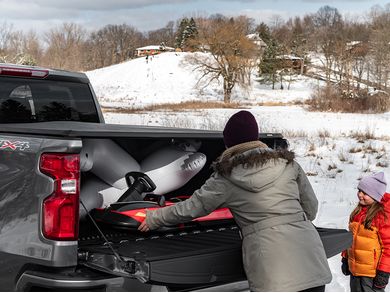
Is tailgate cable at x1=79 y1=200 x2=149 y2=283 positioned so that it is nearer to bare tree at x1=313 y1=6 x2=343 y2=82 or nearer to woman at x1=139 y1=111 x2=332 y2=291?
woman at x1=139 y1=111 x2=332 y2=291

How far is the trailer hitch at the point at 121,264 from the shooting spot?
9.96 feet

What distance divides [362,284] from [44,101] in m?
3.24

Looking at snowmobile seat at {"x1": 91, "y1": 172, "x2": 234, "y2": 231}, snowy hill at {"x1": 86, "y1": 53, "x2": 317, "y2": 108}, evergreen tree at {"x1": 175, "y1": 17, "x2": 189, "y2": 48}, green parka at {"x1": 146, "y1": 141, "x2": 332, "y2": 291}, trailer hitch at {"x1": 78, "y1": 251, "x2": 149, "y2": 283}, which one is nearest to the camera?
trailer hitch at {"x1": 78, "y1": 251, "x2": 149, "y2": 283}

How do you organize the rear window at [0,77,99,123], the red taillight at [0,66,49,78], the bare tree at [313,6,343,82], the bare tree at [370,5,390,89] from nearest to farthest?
the red taillight at [0,66,49,78]
the rear window at [0,77,99,123]
the bare tree at [370,5,390,89]
the bare tree at [313,6,343,82]

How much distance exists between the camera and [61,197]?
10.2ft

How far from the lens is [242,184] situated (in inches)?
128

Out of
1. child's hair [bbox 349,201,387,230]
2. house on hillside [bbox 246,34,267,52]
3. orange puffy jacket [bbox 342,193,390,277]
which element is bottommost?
orange puffy jacket [bbox 342,193,390,277]

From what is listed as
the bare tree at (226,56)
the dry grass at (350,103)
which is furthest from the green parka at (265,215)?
the bare tree at (226,56)

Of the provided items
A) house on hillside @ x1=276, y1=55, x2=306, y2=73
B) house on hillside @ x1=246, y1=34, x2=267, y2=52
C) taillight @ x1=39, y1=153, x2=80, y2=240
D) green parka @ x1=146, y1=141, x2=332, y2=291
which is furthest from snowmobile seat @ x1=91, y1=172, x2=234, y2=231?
house on hillside @ x1=276, y1=55, x2=306, y2=73

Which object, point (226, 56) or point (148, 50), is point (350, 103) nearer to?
point (226, 56)

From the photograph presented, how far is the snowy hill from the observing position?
5647 centimetres

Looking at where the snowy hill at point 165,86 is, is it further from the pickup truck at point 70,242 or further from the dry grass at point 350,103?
the pickup truck at point 70,242

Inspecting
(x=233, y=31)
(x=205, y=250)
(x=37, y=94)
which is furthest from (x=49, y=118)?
(x=233, y=31)

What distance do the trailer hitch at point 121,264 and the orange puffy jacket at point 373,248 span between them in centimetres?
213
